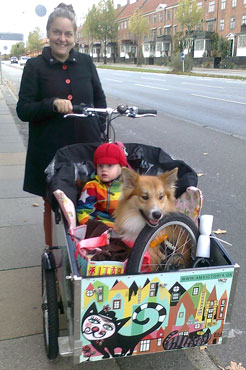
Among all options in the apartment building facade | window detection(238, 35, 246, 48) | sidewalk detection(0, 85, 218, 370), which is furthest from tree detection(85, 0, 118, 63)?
sidewalk detection(0, 85, 218, 370)

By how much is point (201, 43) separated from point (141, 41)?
26.0 metres

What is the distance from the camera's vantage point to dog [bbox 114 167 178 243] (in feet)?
7.58

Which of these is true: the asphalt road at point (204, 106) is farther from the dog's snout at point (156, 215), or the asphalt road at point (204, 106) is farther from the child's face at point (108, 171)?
the dog's snout at point (156, 215)

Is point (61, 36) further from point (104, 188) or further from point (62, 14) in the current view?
point (104, 188)

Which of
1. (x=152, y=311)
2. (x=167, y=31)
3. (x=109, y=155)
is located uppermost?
(x=167, y=31)

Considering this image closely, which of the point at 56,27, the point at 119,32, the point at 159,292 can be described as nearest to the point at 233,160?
the point at 56,27

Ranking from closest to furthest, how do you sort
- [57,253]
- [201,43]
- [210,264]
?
[210,264], [57,253], [201,43]

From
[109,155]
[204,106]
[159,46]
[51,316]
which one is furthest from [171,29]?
[51,316]

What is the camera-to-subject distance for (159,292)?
219 centimetres

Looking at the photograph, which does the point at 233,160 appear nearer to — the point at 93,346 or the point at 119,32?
the point at 93,346

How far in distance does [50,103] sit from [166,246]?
1498 mm

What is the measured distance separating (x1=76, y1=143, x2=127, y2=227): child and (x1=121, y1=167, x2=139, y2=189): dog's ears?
0.62m

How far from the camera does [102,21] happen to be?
328 feet

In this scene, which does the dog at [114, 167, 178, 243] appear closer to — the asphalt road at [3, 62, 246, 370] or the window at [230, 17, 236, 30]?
the asphalt road at [3, 62, 246, 370]
